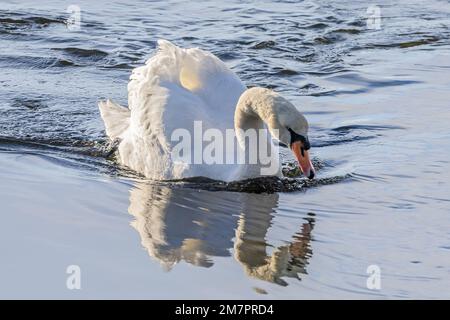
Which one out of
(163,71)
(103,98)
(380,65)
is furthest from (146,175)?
(380,65)

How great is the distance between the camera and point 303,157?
350 inches

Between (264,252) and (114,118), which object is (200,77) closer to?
(114,118)

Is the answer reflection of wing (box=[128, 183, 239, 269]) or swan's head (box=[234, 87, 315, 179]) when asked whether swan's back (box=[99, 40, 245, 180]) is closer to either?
reflection of wing (box=[128, 183, 239, 269])

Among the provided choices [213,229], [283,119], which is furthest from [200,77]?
[213,229]

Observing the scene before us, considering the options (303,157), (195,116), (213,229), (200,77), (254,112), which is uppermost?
(200,77)

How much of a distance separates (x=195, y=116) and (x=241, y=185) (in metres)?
0.75

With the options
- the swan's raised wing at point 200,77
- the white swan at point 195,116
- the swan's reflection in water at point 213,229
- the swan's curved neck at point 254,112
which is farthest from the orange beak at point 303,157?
the swan's raised wing at point 200,77

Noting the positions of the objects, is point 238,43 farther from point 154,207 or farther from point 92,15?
point 154,207

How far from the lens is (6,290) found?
6770mm

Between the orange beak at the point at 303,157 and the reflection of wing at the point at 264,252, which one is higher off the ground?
the orange beak at the point at 303,157

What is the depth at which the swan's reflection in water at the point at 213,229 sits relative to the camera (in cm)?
754

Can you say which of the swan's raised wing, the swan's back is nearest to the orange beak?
the swan's back

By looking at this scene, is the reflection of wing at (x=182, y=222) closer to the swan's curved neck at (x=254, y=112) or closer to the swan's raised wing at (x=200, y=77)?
the swan's curved neck at (x=254, y=112)
